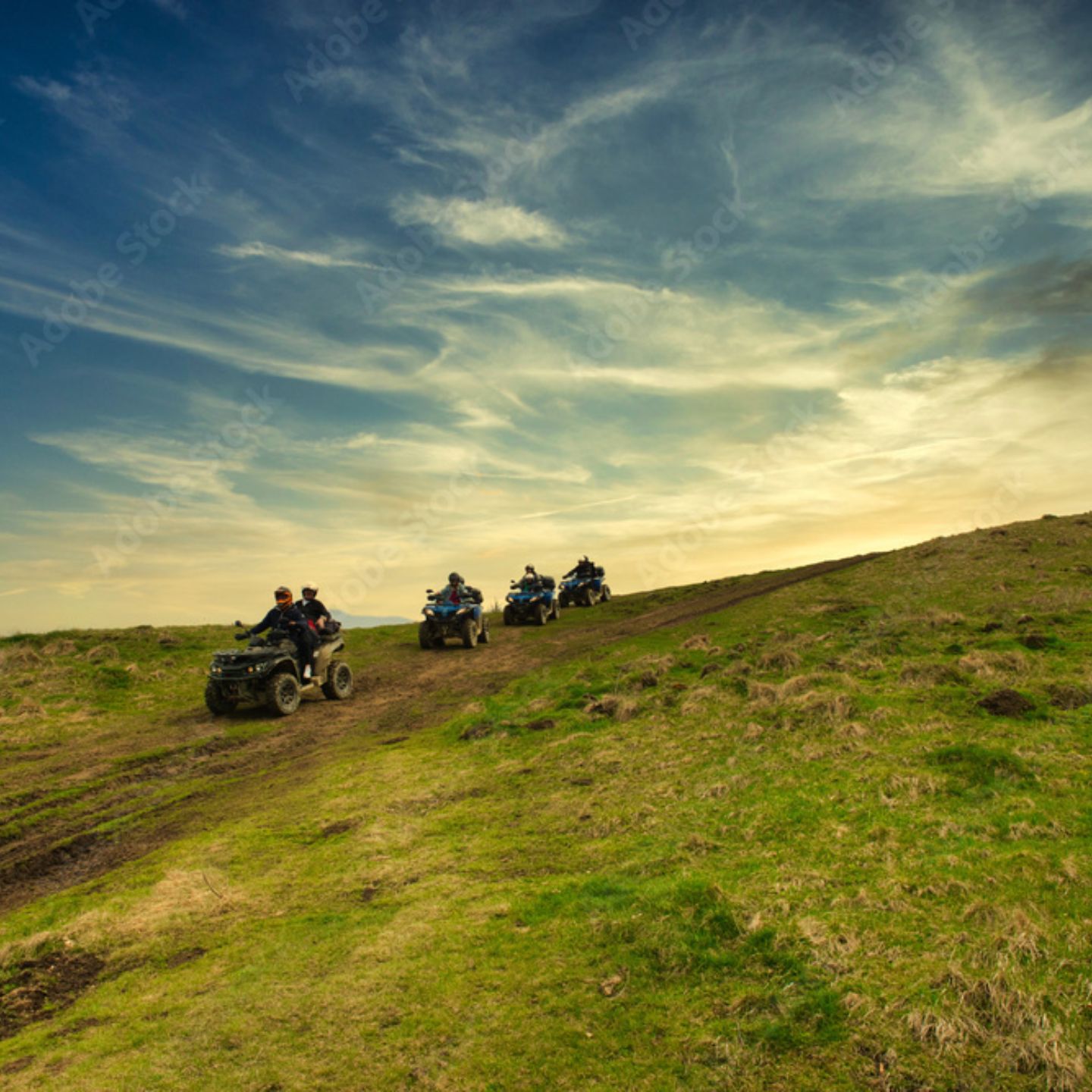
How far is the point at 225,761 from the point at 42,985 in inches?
287

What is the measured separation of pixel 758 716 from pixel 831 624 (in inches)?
359

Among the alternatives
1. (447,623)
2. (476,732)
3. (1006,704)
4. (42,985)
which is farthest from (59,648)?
(1006,704)

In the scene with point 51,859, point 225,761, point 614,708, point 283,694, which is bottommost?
point 51,859

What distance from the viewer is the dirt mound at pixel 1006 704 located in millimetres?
9422

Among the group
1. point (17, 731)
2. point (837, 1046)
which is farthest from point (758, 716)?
point (17, 731)

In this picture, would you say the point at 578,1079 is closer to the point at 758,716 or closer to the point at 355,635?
the point at 758,716

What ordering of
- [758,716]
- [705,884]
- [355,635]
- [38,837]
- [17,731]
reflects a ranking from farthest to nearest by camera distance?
[355,635]
[17,731]
[758,716]
[38,837]
[705,884]

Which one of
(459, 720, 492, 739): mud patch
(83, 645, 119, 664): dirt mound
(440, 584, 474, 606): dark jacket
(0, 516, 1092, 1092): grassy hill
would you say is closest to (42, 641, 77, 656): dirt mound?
(83, 645, 119, 664): dirt mound

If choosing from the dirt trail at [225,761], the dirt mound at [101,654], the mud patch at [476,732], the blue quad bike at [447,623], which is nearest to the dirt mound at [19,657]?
the dirt mound at [101,654]

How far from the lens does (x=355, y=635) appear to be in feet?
99.3

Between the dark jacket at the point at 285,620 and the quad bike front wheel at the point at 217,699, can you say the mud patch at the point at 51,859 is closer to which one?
the quad bike front wheel at the point at 217,699

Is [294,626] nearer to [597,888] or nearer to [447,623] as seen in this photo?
[447,623]

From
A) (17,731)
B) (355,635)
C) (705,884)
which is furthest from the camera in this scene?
(355,635)

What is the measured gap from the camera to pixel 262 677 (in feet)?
54.1
